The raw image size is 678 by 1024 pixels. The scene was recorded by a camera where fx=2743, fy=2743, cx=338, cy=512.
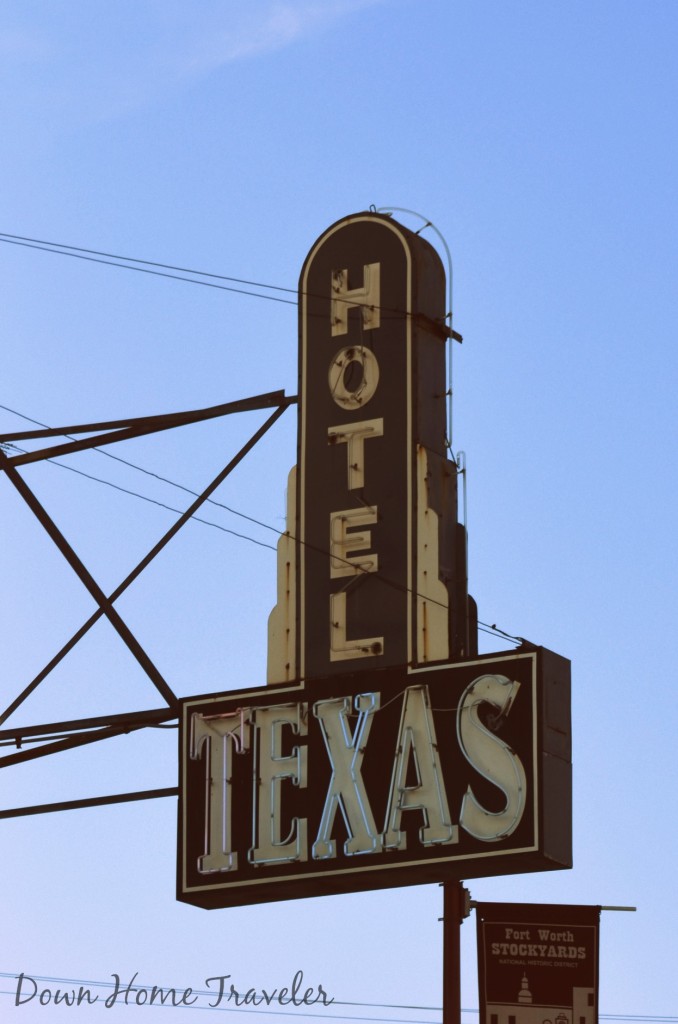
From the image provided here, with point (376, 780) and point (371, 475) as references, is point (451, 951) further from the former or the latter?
point (371, 475)

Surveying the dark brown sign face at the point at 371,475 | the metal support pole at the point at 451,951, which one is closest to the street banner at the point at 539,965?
the metal support pole at the point at 451,951

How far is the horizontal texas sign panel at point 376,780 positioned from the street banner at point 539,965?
2.30 ft

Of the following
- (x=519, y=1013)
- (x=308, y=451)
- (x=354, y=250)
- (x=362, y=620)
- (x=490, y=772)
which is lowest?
(x=519, y=1013)

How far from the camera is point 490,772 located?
2569 cm

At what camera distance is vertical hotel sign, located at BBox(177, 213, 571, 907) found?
25688 mm

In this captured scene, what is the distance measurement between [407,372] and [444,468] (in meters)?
1.03

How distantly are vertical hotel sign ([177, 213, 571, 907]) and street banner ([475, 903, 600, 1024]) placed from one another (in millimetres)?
792

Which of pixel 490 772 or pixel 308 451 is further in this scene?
pixel 308 451

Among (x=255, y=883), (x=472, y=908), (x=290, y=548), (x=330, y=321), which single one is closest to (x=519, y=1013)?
(x=472, y=908)

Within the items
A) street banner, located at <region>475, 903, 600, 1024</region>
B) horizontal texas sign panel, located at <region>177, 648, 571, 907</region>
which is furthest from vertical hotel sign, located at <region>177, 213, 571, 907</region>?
street banner, located at <region>475, 903, 600, 1024</region>

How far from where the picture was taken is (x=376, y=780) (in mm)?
26328

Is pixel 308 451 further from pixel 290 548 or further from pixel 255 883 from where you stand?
pixel 255 883

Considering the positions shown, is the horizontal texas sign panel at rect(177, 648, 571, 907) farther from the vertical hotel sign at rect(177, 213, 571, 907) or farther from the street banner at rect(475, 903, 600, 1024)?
the street banner at rect(475, 903, 600, 1024)

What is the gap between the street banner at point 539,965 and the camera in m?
25.8
